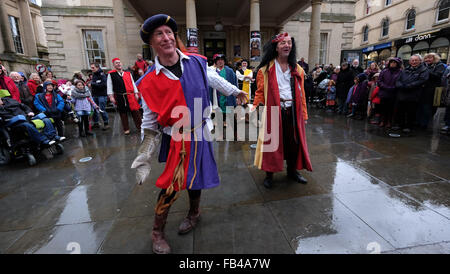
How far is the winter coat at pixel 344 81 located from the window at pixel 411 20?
21286 millimetres

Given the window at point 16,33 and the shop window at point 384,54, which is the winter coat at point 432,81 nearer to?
the shop window at point 384,54

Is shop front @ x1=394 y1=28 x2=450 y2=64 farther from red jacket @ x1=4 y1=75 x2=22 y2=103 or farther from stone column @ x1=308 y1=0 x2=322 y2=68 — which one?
red jacket @ x1=4 y1=75 x2=22 y2=103

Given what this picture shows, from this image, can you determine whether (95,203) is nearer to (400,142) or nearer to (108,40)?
(400,142)

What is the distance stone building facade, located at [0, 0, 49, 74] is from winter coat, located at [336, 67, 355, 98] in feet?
68.7

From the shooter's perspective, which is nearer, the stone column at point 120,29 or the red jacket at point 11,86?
the red jacket at point 11,86

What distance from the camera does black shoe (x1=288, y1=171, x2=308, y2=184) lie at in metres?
3.33

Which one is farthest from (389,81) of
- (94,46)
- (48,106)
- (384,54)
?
(384,54)

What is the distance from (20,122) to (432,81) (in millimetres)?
10043

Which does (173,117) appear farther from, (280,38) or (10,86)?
(10,86)

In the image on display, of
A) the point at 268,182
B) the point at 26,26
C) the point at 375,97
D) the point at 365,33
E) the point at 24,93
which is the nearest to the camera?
the point at 268,182

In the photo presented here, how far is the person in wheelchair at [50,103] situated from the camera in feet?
18.6

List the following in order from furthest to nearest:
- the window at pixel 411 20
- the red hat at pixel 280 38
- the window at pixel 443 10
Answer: the window at pixel 411 20 < the window at pixel 443 10 < the red hat at pixel 280 38

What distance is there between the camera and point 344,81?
8820mm

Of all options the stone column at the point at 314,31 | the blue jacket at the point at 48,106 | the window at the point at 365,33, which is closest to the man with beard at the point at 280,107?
the blue jacket at the point at 48,106
